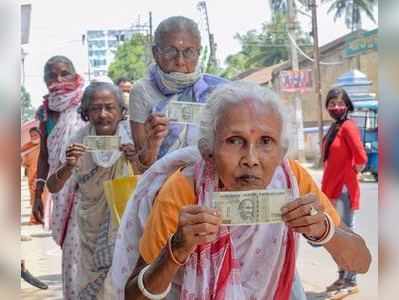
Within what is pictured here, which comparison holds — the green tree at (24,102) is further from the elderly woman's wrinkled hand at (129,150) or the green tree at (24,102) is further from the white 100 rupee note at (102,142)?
the elderly woman's wrinkled hand at (129,150)

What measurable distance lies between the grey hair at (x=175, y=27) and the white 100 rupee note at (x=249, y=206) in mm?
1303

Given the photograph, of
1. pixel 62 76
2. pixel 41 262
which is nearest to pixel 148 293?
pixel 62 76

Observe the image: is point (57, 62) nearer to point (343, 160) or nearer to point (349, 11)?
point (343, 160)

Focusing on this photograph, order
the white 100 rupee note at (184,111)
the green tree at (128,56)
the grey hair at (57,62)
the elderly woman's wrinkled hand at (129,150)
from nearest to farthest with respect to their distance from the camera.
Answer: the white 100 rupee note at (184,111) → the elderly woman's wrinkled hand at (129,150) → the grey hair at (57,62) → the green tree at (128,56)

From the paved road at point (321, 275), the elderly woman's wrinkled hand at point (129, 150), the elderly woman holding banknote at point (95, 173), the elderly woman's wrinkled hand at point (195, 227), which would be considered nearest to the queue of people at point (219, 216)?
the elderly woman's wrinkled hand at point (195, 227)

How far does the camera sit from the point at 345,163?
5.20m

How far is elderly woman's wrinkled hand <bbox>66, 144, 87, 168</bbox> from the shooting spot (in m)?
3.44

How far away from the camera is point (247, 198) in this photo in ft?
4.93

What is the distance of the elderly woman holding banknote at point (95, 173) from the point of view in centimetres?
344

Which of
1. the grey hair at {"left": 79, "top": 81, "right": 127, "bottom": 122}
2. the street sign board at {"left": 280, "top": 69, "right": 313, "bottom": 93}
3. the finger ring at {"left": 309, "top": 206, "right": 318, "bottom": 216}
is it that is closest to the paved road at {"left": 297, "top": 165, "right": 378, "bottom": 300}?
the grey hair at {"left": 79, "top": 81, "right": 127, "bottom": 122}

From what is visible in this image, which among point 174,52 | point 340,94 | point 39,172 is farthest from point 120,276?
point 340,94

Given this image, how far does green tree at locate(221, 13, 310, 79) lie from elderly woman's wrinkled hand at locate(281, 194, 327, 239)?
119ft

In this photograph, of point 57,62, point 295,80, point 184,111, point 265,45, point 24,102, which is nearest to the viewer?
point 24,102

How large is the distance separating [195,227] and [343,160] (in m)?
3.85
